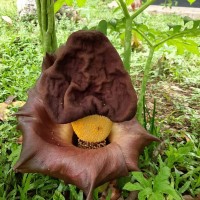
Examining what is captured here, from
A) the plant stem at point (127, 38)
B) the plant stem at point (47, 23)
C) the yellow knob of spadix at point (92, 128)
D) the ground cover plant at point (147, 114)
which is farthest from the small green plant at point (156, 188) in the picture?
the plant stem at point (47, 23)

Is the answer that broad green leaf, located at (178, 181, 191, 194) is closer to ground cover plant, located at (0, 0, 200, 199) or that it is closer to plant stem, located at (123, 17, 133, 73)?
ground cover plant, located at (0, 0, 200, 199)

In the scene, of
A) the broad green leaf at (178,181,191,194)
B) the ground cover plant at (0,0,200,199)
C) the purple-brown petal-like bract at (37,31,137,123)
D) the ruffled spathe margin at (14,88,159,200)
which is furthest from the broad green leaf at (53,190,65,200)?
the broad green leaf at (178,181,191,194)

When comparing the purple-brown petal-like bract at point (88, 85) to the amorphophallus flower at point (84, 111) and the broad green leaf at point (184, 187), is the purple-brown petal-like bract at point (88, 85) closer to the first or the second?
the amorphophallus flower at point (84, 111)

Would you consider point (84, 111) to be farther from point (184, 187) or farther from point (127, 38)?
point (184, 187)

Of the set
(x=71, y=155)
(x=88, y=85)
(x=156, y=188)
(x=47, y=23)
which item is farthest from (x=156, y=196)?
(x=47, y=23)

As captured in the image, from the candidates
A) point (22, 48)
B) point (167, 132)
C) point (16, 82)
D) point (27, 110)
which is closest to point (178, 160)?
point (167, 132)

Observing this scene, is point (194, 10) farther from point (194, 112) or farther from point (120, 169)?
point (120, 169)
